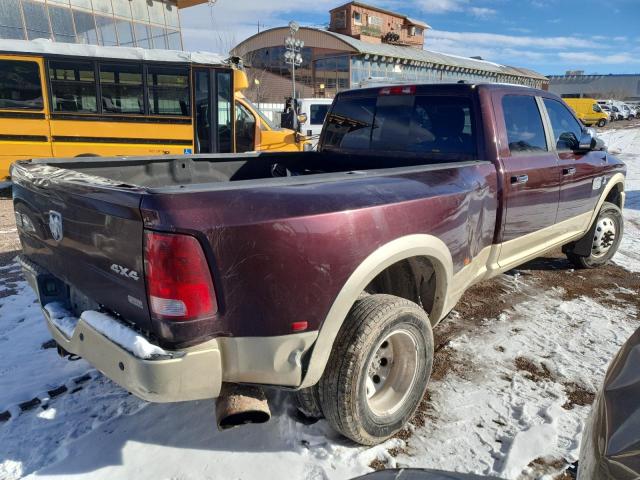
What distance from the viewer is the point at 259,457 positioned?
2.49 m

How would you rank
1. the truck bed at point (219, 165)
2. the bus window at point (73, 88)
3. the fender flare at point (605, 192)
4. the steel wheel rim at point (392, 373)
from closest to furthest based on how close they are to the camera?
1. the steel wheel rim at point (392, 373)
2. the truck bed at point (219, 165)
3. the fender flare at point (605, 192)
4. the bus window at point (73, 88)

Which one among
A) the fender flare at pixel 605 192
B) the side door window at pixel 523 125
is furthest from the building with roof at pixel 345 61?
the side door window at pixel 523 125

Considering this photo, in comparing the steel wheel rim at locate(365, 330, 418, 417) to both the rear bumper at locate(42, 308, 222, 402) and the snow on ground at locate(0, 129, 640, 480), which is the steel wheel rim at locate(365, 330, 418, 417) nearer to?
the snow on ground at locate(0, 129, 640, 480)

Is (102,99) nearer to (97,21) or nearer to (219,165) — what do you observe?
(219,165)

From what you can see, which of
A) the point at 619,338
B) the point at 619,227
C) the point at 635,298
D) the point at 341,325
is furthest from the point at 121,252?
the point at 619,227

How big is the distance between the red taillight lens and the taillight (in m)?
2.64

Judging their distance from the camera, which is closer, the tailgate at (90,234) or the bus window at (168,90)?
the tailgate at (90,234)

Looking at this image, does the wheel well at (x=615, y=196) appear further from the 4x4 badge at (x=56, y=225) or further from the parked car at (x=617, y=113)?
the parked car at (x=617, y=113)

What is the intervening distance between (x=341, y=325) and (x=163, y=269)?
918mm

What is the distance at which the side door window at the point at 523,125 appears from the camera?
3688mm

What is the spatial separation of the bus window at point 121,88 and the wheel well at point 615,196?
7974 millimetres

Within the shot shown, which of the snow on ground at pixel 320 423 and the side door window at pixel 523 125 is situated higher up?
the side door window at pixel 523 125

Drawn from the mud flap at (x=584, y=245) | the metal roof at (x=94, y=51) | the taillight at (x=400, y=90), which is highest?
the metal roof at (x=94, y=51)

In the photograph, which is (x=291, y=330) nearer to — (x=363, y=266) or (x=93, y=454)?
(x=363, y=266)
